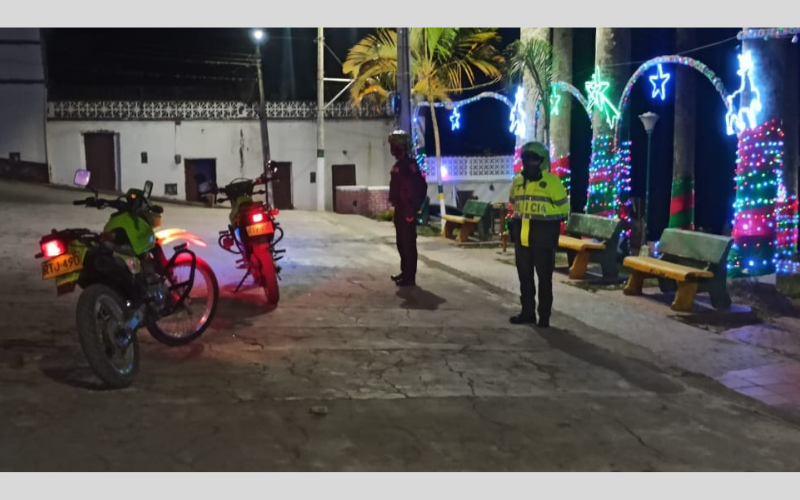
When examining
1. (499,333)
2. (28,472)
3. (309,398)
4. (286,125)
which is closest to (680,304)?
(499,333)

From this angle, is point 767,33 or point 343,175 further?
point 343,175

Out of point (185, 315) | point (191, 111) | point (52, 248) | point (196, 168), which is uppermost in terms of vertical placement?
point (191, 111)

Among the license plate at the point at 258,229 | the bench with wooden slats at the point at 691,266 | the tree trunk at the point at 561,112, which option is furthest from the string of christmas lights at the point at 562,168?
the license plate at the point at 258,229

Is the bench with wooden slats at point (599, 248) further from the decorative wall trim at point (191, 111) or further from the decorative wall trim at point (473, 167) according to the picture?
the decorative wall trim at point (191, 111)

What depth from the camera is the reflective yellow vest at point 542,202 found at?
7.54 metres

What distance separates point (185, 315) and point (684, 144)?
14.4 metres

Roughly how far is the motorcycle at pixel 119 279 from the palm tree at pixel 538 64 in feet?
29.1

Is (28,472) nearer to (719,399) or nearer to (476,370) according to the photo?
(476,370)

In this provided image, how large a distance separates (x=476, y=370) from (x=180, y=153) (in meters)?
26.0

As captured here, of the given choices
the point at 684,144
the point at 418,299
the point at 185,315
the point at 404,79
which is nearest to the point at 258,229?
the point at 185,315

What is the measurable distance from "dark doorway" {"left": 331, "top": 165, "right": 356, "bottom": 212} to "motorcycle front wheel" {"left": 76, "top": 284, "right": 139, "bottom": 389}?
1009 inches

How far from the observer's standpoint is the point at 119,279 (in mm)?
5535

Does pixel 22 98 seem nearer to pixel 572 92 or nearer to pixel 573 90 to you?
pixel 572 92

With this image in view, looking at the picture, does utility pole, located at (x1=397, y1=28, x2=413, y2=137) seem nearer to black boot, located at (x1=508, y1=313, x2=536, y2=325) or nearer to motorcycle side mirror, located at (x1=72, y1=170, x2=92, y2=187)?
black boot, located at (x1=508, y1=313, x2=536, y2=325)
